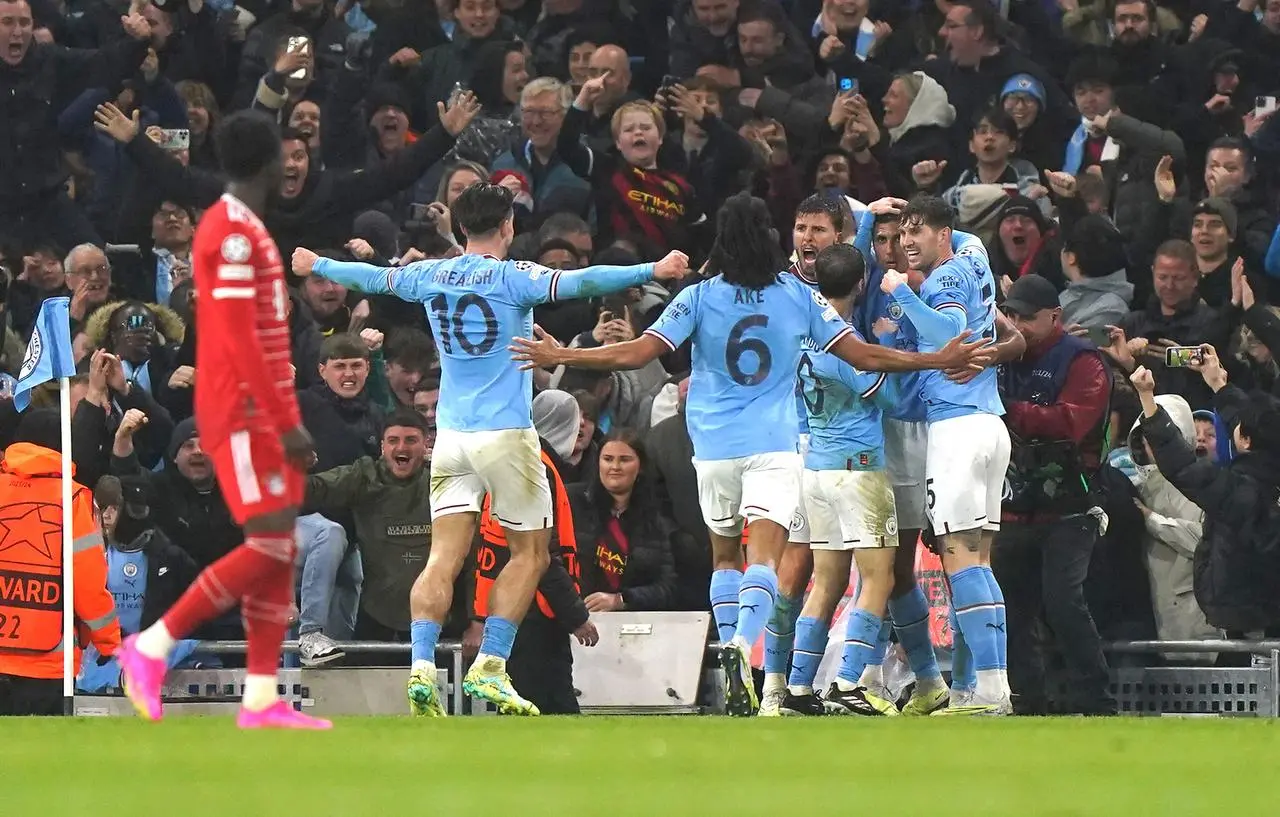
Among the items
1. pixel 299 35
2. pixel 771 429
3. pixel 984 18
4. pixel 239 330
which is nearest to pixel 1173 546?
pixel 771 429

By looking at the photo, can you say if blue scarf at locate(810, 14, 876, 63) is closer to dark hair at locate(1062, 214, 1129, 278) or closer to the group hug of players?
dark hair at locate(1062, 214, 1129, 278)

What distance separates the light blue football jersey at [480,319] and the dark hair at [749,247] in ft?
3.23

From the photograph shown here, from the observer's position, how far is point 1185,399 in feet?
50.1

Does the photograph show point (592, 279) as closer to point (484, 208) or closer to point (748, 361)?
point (484, 208)

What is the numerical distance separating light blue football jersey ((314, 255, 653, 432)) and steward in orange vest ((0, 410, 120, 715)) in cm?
223

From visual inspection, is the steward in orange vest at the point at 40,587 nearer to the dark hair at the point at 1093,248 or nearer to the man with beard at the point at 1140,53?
the dark hair at the point at 1093,248

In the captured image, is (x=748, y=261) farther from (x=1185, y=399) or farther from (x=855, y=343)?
(x=1185, y=399)

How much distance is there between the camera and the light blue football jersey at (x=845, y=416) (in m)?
12.5

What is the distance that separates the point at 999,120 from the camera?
1758 centimetres

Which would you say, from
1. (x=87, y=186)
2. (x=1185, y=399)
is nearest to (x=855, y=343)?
(x=1185, y=399)

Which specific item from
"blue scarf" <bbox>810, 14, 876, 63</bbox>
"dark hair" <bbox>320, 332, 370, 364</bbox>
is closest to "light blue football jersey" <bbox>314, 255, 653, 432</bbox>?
"dark hair" <bbox>320, 332, 370, 364</bbox>

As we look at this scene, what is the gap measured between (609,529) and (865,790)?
7456 mm

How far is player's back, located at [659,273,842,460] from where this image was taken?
480 inches

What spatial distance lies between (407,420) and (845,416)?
315 centimetres
